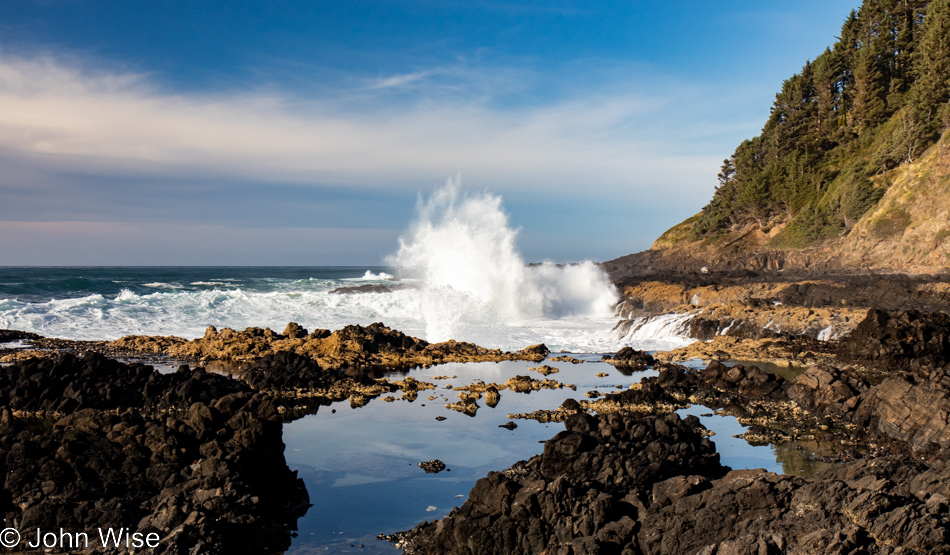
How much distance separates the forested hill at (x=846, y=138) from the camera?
138 ft

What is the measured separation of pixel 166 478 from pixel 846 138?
60.8 metres

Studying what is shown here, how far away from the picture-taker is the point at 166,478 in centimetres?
726

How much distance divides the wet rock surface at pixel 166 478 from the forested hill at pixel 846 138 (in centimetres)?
3606

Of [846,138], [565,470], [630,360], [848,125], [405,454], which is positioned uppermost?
[848,125]

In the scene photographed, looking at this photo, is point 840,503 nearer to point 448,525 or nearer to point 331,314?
point 448,525

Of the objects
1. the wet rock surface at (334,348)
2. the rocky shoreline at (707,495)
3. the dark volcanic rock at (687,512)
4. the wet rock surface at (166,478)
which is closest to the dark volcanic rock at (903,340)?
the rocky shoreline at (707,495)

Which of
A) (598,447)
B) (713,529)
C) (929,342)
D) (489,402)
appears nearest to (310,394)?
(489,402)

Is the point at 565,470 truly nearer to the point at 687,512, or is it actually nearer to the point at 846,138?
the point at 687,512

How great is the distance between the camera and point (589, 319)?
32.5m

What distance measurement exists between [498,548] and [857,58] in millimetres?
60524

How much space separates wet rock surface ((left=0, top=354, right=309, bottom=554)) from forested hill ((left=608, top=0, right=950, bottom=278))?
3606 cm

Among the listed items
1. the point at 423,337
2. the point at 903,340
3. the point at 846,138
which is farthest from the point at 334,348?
the point at 846,138

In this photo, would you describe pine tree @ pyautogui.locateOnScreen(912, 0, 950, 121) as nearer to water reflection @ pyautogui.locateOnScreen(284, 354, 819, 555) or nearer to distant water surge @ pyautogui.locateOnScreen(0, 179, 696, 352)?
distant water surge @ pyautogui.locateOnScreen(0, 179, 696, 352)

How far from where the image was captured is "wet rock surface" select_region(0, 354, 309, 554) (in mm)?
6348
